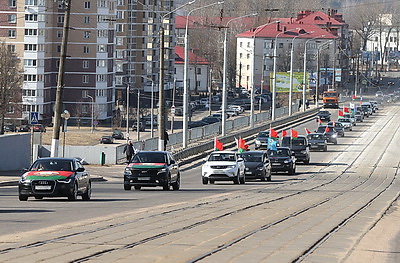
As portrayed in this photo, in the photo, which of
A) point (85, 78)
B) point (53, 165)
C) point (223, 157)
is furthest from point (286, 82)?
point (53, 165)

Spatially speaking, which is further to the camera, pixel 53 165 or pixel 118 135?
pixel 118 135

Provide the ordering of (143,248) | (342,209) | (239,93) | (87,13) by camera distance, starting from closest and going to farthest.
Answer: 1. (143,248)
2. (342,209)
3. (87,13)
4. (239,93)

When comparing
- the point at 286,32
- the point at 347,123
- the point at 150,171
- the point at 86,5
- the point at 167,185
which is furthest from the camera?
the point at 286,32

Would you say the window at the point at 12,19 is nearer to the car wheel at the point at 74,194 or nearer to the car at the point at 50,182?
the car at the point at 50,182

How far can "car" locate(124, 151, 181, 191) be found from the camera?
3616cm

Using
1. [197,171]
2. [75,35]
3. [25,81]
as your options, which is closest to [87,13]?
[75,35]

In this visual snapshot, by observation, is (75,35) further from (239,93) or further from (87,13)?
(239,93)

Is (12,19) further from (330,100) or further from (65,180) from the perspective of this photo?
(65,180)

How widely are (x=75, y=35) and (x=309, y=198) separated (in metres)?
102

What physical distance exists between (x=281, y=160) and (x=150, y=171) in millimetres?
19710

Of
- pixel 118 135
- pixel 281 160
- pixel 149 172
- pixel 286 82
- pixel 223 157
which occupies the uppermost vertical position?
pixel 286 82

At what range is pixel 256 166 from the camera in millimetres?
47625

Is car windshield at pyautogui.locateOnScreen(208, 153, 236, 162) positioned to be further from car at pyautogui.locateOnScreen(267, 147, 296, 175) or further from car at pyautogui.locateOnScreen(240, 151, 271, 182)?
car at pyautogui.locateOnScreen(267, 147, 296, 175)

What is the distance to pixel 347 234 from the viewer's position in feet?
68.7
